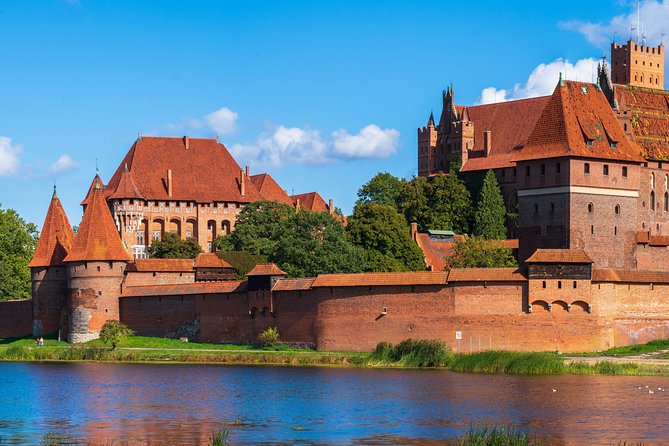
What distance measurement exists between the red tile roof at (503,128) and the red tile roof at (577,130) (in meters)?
23.0

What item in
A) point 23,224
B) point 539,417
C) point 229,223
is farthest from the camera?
point 229,223

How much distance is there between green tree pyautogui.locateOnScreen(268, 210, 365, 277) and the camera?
66.8 metres

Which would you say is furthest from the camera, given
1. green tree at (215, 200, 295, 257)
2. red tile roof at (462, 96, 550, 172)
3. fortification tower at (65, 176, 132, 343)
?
red tile roof at (462, 96, 550, 172)

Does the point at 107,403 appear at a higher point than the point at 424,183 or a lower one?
lower

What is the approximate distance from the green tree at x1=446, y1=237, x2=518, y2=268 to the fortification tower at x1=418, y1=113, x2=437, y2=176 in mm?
22304

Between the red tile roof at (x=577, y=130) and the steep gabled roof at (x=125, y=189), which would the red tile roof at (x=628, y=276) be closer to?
the red tile roof at (x=577, y=130)

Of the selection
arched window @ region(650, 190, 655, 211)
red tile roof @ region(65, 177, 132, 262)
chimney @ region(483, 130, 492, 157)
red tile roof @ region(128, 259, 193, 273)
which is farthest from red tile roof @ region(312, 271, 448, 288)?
chimney @ region(483, 130, 492, 157)

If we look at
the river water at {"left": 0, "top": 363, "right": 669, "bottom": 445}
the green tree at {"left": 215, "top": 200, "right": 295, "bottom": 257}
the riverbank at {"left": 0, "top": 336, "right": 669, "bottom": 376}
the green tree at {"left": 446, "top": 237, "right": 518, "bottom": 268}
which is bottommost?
the river water at {"left": 0, "top": 363, "right": 669, "bottom": 445}

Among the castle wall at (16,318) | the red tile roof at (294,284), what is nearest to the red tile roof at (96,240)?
the castle wall at (16,318)

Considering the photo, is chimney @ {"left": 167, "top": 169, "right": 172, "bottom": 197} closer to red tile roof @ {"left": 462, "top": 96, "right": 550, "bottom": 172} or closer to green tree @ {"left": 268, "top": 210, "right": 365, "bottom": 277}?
red tile roof @ {"left": 462, "top": 96, "right": 550, "bottom": 172}

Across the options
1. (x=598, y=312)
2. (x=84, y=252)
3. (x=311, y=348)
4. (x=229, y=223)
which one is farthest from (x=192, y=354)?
(x=229, y=223)

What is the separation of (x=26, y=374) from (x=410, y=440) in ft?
73.6

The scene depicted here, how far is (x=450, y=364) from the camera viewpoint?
52.0 metres

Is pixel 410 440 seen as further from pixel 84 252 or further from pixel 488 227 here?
pixel 488 227
